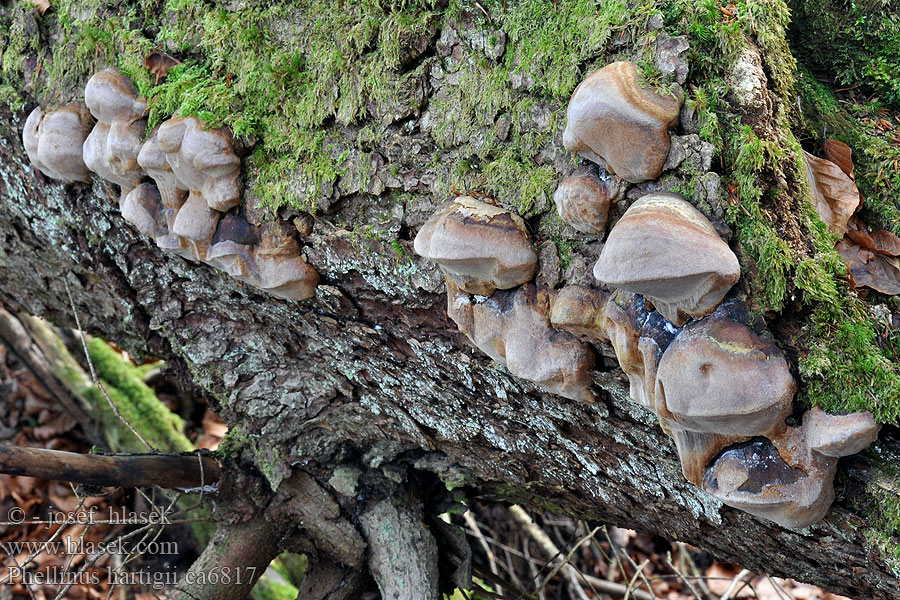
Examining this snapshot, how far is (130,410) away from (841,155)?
4.60 meters

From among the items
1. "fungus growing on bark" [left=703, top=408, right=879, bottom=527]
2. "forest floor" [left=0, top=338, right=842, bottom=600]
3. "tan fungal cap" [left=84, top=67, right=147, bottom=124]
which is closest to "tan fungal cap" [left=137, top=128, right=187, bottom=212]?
"tan fungal cap" [left=84, top=67, right=147, bottom=124]

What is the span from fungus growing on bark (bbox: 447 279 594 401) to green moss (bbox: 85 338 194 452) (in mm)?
3801

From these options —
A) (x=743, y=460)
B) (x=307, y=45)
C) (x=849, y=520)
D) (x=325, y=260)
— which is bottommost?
(x=849, y=520)

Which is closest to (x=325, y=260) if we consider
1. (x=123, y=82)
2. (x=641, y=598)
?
(x=123, y=82)

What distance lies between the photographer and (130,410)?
4.84 metres

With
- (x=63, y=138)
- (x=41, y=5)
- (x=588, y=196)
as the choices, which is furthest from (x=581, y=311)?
(x=41, y=5)

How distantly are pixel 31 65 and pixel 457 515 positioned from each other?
8.17 ft

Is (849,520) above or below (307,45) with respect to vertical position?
below

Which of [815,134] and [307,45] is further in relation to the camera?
[307,45]

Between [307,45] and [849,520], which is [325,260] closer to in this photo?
[307,45]

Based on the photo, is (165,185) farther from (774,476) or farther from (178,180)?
(774,476)

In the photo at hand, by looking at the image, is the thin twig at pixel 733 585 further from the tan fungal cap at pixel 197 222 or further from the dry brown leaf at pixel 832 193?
the tan fungal cap at pixel 197 222

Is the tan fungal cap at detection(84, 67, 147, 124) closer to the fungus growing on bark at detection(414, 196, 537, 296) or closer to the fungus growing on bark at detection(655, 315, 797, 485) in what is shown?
the fungus growing on bark at detection(414, 196, 537, 296)

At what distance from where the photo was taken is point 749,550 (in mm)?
1973
